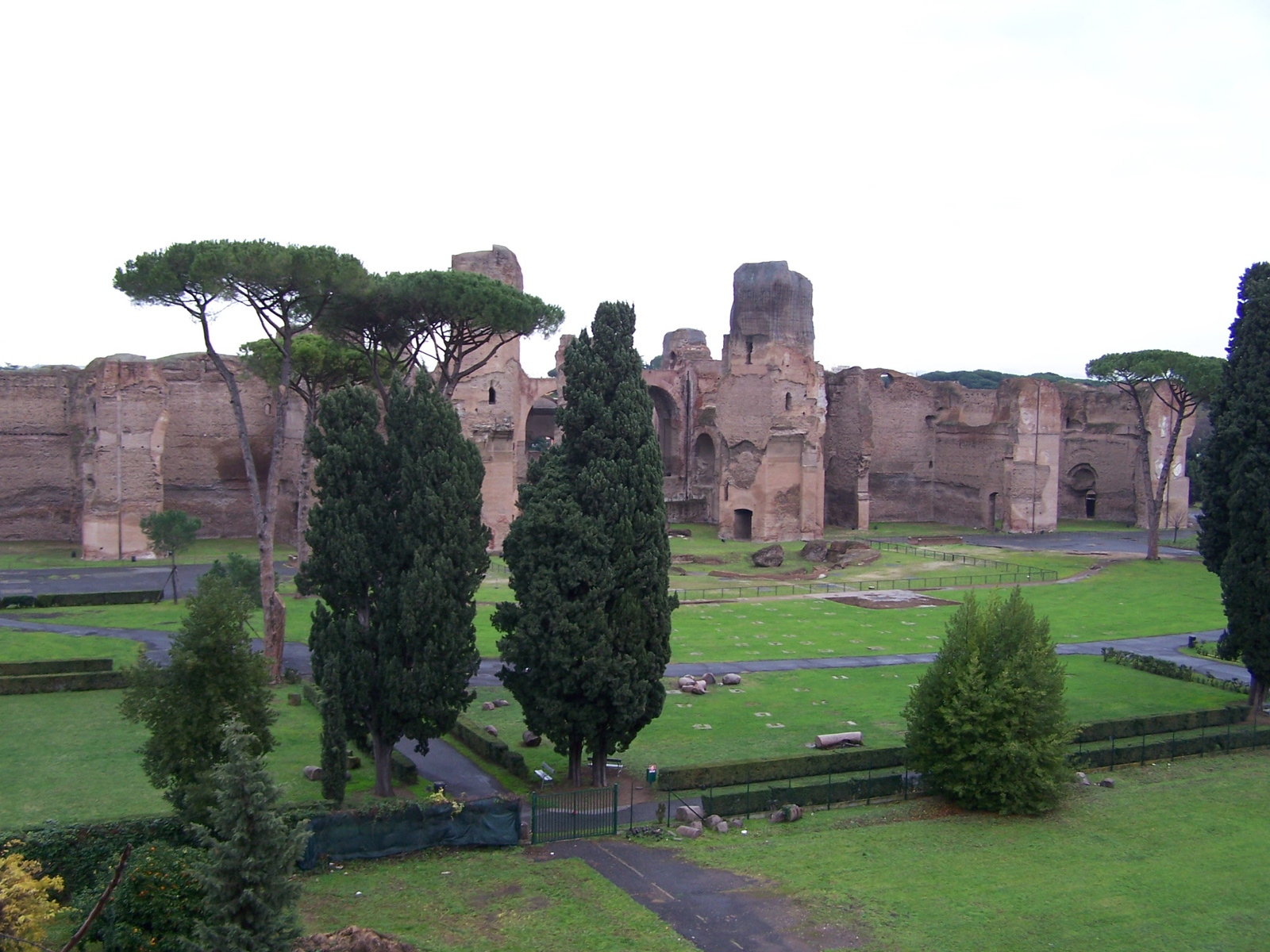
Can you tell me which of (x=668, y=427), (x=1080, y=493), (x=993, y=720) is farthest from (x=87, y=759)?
(x=1080, y=493)

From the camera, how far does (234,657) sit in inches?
529

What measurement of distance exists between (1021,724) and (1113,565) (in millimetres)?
30768

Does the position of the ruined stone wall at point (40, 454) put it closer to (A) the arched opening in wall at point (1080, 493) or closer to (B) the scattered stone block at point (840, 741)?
(B) the scattered stone block at point (840, 741)

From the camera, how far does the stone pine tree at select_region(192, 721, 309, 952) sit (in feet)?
32.1

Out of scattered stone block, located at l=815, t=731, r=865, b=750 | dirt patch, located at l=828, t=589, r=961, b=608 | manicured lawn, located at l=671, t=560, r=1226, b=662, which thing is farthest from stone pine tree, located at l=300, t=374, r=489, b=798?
dirt patch, located at l=828, t=589, r=961, b=608

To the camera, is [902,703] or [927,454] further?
[927,454]

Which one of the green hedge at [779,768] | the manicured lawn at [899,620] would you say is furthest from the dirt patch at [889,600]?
the green hedge at [779,768]

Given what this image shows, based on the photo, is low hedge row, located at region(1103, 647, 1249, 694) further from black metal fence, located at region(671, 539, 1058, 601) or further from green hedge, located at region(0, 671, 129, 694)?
green hedge, located at region(0, 671, 129, 694)

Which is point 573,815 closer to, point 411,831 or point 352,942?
point 411,831

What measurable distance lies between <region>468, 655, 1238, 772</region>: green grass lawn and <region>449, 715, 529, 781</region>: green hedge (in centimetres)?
60

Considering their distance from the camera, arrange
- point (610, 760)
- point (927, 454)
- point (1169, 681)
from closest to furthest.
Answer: point (610, 760) < point (1169, 681) < point (927, 454)

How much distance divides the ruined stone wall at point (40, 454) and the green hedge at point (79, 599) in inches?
598

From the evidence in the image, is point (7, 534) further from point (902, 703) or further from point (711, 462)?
point (902, 703)

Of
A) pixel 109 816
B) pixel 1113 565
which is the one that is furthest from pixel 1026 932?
pixel 1113 565
